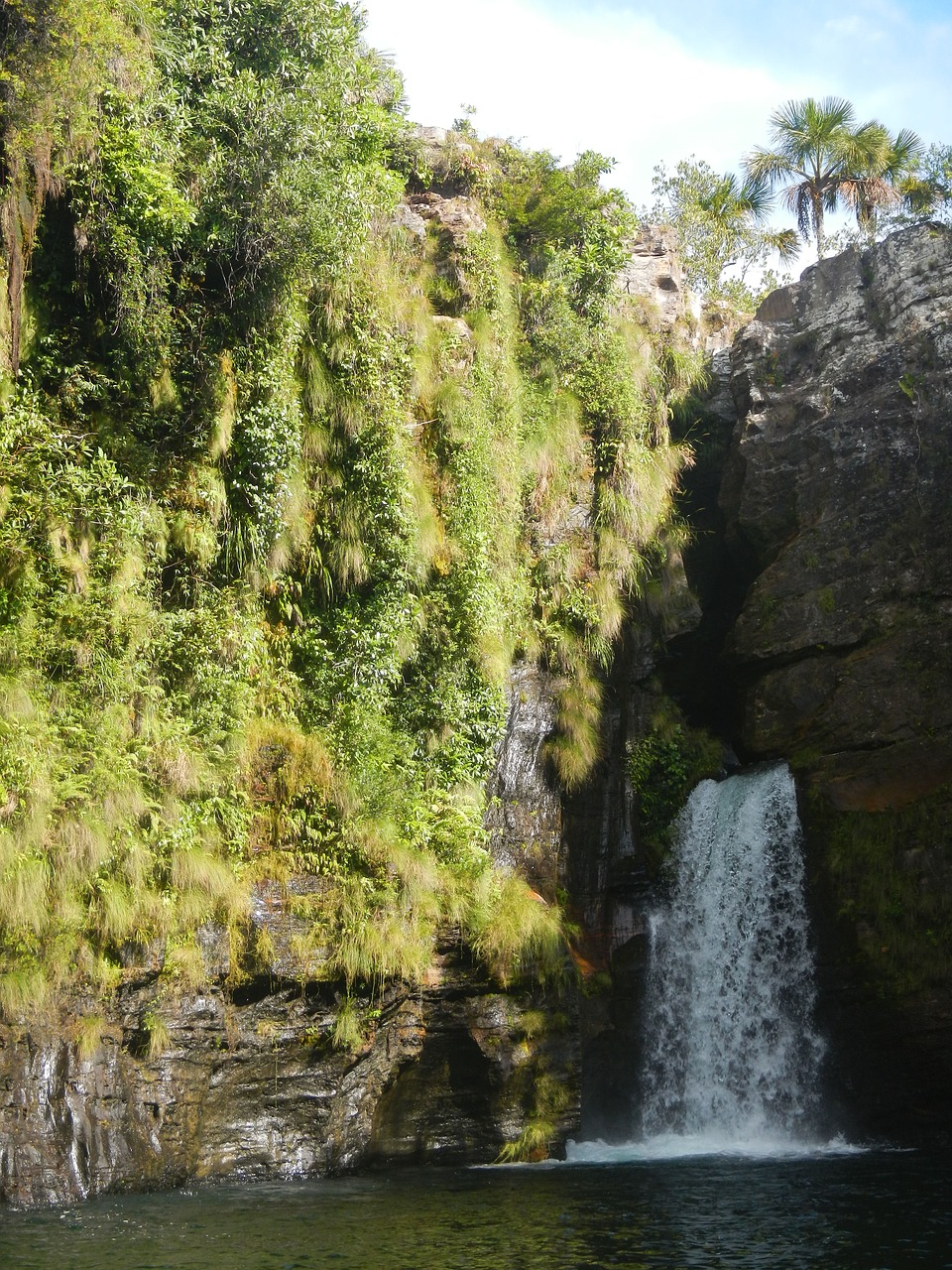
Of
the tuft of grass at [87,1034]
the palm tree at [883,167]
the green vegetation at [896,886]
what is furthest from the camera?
the palm tree at [883,167]

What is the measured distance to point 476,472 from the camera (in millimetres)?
16828

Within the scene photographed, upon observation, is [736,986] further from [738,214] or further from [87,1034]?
[738,214]

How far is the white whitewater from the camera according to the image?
48.8 feet

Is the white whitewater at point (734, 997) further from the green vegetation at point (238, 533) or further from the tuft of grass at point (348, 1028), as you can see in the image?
the tuft of grass at point (348, 1028)

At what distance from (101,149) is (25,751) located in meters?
7.19

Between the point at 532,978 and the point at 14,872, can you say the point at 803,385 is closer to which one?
the point at 532,978

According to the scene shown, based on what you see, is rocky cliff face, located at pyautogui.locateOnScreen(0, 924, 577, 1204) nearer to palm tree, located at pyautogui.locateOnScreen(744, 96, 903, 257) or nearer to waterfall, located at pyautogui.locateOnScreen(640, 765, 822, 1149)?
waterfall, located at pyautogui.locateOnScreen(640, 765, 822, 1149)

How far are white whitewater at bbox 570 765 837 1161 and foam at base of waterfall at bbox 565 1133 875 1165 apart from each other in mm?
26

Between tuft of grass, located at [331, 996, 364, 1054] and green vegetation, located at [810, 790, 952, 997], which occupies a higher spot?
green vegetation, located at [810, 790, 952, 997]

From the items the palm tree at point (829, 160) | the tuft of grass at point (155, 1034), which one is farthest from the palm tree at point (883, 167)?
the tuft of grass at point (155, 1034)

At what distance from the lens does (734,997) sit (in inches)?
614

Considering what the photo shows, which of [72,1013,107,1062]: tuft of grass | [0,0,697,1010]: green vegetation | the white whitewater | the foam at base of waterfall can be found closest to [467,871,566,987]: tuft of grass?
[0,0,697,1010]: green vegetation

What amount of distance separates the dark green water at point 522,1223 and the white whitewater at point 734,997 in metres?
2.56

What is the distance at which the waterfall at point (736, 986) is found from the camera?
591 inches
